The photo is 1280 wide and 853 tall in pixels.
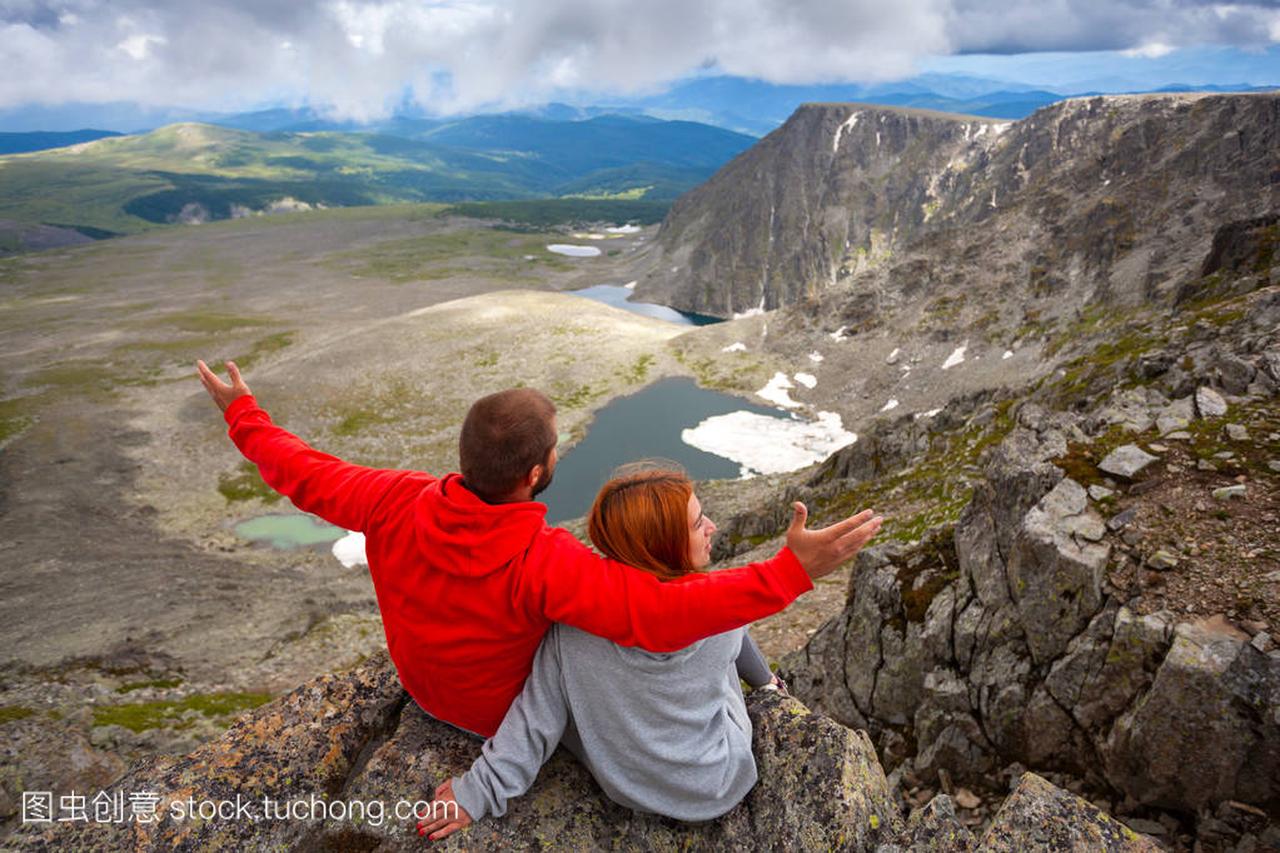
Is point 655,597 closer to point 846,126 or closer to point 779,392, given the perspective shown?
point 779,392

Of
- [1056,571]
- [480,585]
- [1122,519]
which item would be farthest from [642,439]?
[480,585]

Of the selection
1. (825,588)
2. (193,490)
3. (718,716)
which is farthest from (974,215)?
(718,716)

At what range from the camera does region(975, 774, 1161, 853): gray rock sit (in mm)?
5523

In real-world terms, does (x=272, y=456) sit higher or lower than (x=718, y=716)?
higher

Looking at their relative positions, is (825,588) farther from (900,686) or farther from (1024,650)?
(1024,650)

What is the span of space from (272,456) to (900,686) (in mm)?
12360

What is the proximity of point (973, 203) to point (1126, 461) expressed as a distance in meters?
125

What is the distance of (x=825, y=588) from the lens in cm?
2508

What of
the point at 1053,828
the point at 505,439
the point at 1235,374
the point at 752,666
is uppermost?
the point at 505,439

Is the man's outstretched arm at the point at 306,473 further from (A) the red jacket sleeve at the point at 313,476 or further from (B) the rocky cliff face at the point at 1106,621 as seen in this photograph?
(B) the rocky cliff face at the point at 1106,621

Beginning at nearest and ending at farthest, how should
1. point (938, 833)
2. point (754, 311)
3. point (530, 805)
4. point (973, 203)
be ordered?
point (938, 833)
point (530, 805)
point (973, 203)
point (754, 311)

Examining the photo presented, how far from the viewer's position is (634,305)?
6309 inches

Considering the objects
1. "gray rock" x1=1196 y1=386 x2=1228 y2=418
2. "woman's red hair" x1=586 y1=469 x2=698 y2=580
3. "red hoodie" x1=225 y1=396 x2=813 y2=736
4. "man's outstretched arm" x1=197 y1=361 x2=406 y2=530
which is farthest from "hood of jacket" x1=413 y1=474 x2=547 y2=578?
"gray rock" x1=1196 y1=386 x2=1228 y2=418

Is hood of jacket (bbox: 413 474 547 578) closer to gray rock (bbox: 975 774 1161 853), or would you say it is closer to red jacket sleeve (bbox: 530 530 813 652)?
red jacket sleeve (bbox: 530 530 813 652)
